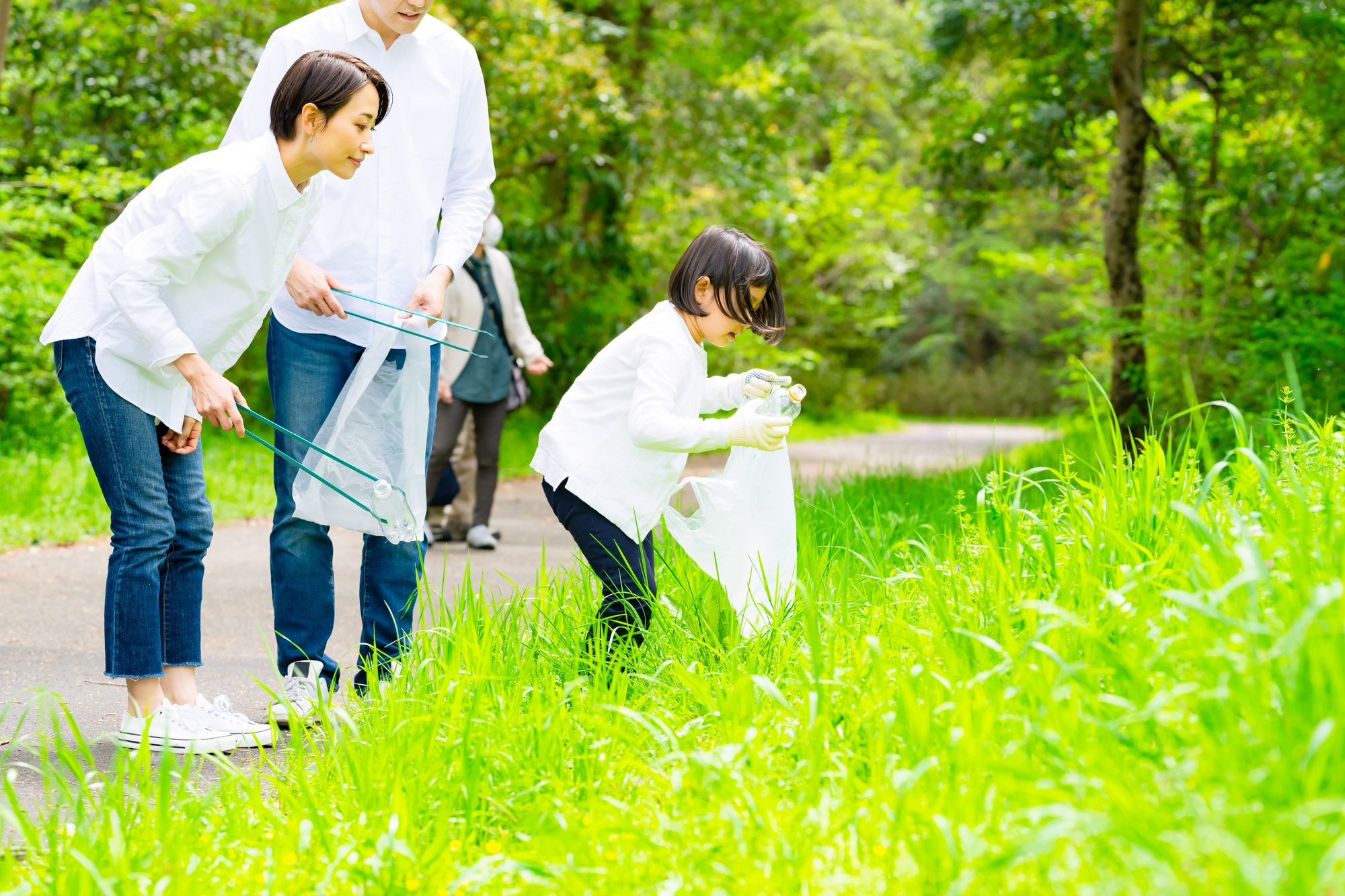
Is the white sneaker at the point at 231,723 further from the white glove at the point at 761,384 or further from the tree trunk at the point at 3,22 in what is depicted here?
the tree trunk at the point at 3,22

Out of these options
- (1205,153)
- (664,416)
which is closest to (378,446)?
(664,416)

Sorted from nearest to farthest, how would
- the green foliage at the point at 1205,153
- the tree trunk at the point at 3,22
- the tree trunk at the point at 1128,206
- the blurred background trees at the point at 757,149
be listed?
the tree trunk at the point at 3,22 < the green foliage at the point at 1205,153 < the blurred background trees at the point at 757,149 < the tree trunk at the point at 1128,206

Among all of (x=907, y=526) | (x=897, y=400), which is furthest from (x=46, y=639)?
(x=897, y=400)

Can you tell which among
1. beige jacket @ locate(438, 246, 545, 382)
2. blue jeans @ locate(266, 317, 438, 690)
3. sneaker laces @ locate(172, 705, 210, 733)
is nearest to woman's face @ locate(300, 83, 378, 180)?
blue jeans @ locate(266, 317, 438, 690)

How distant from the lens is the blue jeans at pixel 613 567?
2.80 m

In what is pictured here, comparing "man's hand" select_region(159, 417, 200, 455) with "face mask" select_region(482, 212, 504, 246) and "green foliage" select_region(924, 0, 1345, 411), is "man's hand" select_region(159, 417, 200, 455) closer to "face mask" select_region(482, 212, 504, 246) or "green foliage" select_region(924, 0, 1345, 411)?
"face mask" select_region(482, 212, 504, 246)

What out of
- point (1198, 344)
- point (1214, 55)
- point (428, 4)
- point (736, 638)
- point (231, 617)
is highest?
point (1214, 55)

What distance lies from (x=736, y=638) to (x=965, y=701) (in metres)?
0.96

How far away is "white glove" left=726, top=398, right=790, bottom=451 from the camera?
2.60 meters

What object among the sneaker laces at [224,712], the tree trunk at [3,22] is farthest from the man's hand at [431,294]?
the tree trunk at [3,22]

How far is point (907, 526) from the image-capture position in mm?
4375

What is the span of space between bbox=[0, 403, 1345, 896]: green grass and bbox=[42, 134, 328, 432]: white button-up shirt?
0.86 meters

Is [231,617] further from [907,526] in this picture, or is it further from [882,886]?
[882,886]

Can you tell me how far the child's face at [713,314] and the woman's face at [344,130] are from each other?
863 mm
